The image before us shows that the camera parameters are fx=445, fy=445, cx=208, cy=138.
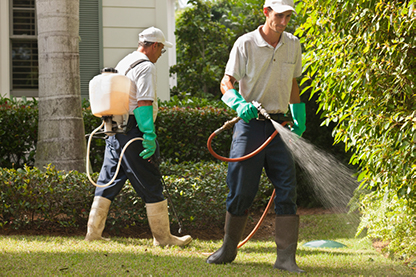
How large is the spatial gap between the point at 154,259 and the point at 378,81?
2.59 meters

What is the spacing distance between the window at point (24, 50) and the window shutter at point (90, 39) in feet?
2.96

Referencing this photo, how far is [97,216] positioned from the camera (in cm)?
457

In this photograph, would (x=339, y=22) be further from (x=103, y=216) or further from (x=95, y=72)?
(x=95, y=72)

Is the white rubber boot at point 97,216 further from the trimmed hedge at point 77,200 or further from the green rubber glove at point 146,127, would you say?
the green rubber glove at point 146,127

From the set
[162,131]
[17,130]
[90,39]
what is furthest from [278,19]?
[90,39]

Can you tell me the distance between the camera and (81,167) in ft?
19.2

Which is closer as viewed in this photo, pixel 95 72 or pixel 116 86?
pixel 116 86

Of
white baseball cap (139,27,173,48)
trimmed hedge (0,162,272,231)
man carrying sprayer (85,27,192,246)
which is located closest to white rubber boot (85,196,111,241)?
man carrying sprayer (85,27,192,246)

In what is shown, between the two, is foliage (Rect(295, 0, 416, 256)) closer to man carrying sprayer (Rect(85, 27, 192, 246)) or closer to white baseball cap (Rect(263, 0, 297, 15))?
white baseball cap (Rect(263, 0, 297, 15))

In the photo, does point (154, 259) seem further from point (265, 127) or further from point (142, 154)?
point (265, 127)

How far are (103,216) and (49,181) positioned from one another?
980 mm

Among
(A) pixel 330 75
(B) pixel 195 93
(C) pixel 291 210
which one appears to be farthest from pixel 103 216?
(B) pixel 195 93

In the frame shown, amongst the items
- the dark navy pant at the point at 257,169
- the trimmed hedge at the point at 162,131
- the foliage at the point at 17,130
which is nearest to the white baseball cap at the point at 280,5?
the dark navy pant at the point at 257,169

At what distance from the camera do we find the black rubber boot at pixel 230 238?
3764 millimetres
